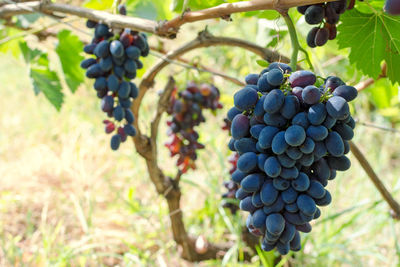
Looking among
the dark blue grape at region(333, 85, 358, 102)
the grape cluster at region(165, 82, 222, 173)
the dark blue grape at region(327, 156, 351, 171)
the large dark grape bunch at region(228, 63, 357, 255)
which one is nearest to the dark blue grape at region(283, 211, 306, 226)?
the large dark grape bunch at region(228, 63, 357, 255)

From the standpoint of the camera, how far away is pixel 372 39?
2.90ft

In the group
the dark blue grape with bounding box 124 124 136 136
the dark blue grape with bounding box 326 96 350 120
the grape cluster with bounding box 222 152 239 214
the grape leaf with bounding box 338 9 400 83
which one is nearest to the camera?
the dark blue grape with bounding box 326 96 350 120

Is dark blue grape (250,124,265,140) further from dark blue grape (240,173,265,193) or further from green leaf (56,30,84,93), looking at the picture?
green leaf (56,30,84,93)

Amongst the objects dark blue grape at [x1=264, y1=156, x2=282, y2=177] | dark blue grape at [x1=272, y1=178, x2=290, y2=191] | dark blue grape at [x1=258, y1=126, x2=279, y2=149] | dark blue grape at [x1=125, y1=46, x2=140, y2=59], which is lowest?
dark blue grape at [x1=272, y1=178, x2=290, y2=191]

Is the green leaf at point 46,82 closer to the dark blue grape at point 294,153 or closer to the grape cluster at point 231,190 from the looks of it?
the grape cluster at point 231,190

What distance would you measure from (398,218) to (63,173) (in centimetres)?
207

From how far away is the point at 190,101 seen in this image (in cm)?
149

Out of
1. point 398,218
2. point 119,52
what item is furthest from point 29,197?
point 398,218

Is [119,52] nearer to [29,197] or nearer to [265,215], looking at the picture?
[265,215]

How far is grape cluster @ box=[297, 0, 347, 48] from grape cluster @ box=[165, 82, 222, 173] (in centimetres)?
71

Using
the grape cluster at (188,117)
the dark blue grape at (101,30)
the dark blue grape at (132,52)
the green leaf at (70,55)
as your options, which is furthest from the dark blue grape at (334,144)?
the green leaf at (70,55)

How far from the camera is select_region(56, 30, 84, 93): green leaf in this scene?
4.39 feet

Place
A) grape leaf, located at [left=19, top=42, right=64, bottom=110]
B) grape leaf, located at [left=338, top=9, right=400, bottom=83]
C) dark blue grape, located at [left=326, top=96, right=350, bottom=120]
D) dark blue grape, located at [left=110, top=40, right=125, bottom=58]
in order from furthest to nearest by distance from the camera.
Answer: grape leaf, located at [left=19, top=42, right=64, bottom=110], dark blue grape, located at [left=110, top=40, right=125, bottom=58], grape leaf, located at [left=338, top=9, right=400, bottom=83], dark blue grape, located at [left=326, top=96, right=350, bottom=120]

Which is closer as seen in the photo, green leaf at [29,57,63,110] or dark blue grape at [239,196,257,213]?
dark blue grape at [239,196,257,213]
